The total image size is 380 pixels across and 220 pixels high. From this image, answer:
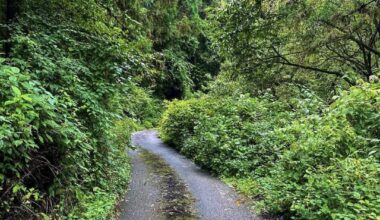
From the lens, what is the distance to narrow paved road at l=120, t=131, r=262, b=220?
5805mm

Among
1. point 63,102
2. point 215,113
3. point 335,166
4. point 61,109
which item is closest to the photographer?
point 61,109

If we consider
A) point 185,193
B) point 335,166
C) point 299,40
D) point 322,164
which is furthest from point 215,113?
point 335,166

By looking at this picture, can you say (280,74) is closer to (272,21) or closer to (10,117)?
(272,21)

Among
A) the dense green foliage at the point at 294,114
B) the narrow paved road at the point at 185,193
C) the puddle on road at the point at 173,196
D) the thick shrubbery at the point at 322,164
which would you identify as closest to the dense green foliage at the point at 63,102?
the narrow paved road at the point at 185,193

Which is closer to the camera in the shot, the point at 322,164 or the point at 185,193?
the point at 322,164

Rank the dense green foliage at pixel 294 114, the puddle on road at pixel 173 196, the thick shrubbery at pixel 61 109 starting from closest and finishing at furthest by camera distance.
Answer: the thick shrubbery at pixel 61 109 < the dense green foliage at pixel 294 114 < the puddle on road at pixel 173 196

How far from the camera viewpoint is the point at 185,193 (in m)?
7.26

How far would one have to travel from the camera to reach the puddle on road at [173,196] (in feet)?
19.4

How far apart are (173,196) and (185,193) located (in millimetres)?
345

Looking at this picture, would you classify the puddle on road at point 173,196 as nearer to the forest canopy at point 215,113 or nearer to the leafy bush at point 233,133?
the forest canopy at point 215,113

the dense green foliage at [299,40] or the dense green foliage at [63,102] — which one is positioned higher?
the dense green foliage at [299,40]

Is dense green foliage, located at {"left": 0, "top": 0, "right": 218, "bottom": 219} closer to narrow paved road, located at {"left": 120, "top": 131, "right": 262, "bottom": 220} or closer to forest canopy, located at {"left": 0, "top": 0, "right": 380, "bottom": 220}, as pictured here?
forest canopy, located at {"left": 0, "top": 0, "right": 380, "bottom": 220}

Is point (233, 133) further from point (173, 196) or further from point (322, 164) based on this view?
point (322, 164)

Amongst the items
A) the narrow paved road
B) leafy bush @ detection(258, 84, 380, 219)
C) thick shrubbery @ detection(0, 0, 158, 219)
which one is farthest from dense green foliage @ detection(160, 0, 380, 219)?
thick shrubbery @ detection(0, 0, 158, 219)
